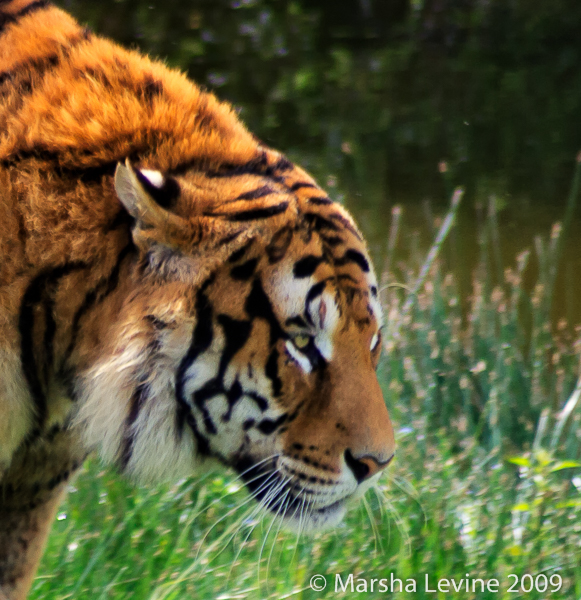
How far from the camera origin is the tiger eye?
2283 mm

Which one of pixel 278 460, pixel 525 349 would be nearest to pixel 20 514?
pixel 278 460

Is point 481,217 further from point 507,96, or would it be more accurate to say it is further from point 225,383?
point 225,383

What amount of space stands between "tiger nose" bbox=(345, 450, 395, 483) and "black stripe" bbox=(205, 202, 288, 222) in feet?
1.97

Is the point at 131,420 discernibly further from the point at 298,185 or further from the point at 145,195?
the point at 298,185

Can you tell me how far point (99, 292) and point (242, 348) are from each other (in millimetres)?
355

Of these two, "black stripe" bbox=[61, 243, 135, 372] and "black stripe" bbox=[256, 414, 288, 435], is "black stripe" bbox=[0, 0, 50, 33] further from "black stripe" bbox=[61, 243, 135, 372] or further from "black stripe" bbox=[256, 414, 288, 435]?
"black stripe" bbox=[256, 414, 288, 435]

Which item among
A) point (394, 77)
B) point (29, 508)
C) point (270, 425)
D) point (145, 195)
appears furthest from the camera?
point (394, 77)

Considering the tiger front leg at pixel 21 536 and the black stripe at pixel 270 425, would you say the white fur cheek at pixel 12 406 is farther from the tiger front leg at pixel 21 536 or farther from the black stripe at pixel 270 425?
the black stripe at pixel 270 425

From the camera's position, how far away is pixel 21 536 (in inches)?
103

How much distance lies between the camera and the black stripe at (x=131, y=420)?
7.46 ft

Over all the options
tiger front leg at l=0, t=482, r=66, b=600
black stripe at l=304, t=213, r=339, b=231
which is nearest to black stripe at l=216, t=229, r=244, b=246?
black stripe at l=304, t=213, r=339, b=231

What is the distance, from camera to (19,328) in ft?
7.08

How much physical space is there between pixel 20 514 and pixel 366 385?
1.02 metres

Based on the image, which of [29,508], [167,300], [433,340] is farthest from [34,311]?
[433,340]
